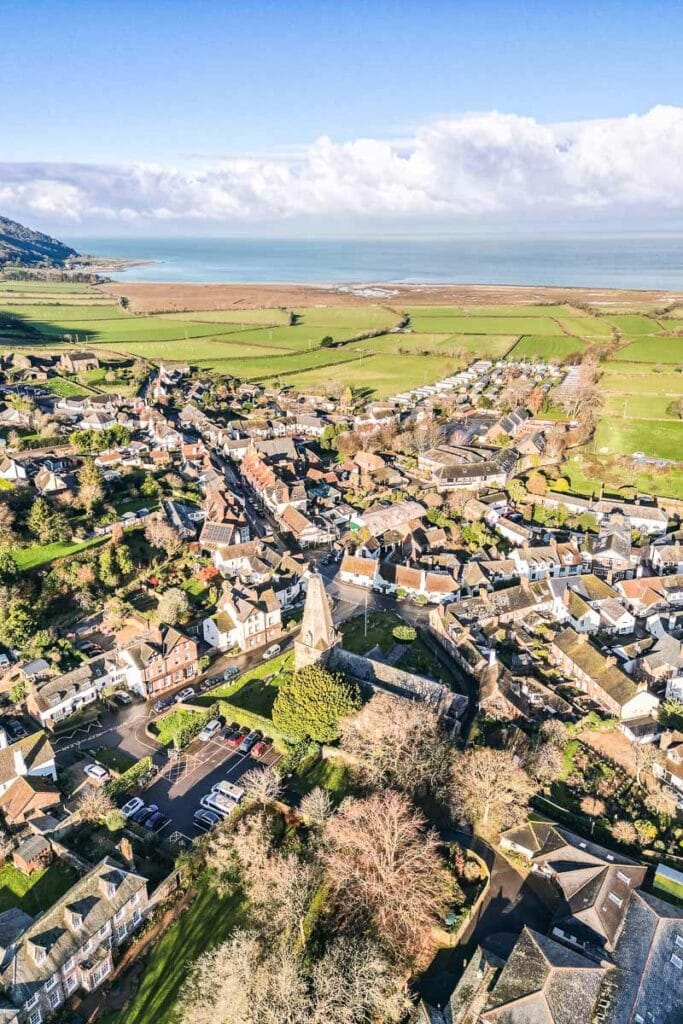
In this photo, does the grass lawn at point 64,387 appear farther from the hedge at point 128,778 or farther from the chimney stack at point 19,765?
the hedge at point 128,778

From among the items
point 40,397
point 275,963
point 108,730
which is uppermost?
point 40,397

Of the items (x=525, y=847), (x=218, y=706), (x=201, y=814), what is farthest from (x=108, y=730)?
(x=525, y=847)

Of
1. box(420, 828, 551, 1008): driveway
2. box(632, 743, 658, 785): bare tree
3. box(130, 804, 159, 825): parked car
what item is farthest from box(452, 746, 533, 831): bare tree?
box(130, 804, 159, 825): parked car

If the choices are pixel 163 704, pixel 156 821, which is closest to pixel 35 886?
pixel 156 821

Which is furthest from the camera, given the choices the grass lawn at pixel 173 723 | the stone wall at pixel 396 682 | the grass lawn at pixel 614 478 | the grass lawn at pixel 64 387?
the grass lawn at pixel 64 387

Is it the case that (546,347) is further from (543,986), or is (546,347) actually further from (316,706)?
(543,986)

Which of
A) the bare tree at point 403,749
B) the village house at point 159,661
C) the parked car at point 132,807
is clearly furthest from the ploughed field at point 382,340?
the parked car at point 132,807

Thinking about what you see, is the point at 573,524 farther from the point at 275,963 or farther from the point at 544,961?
the point at 275,963
